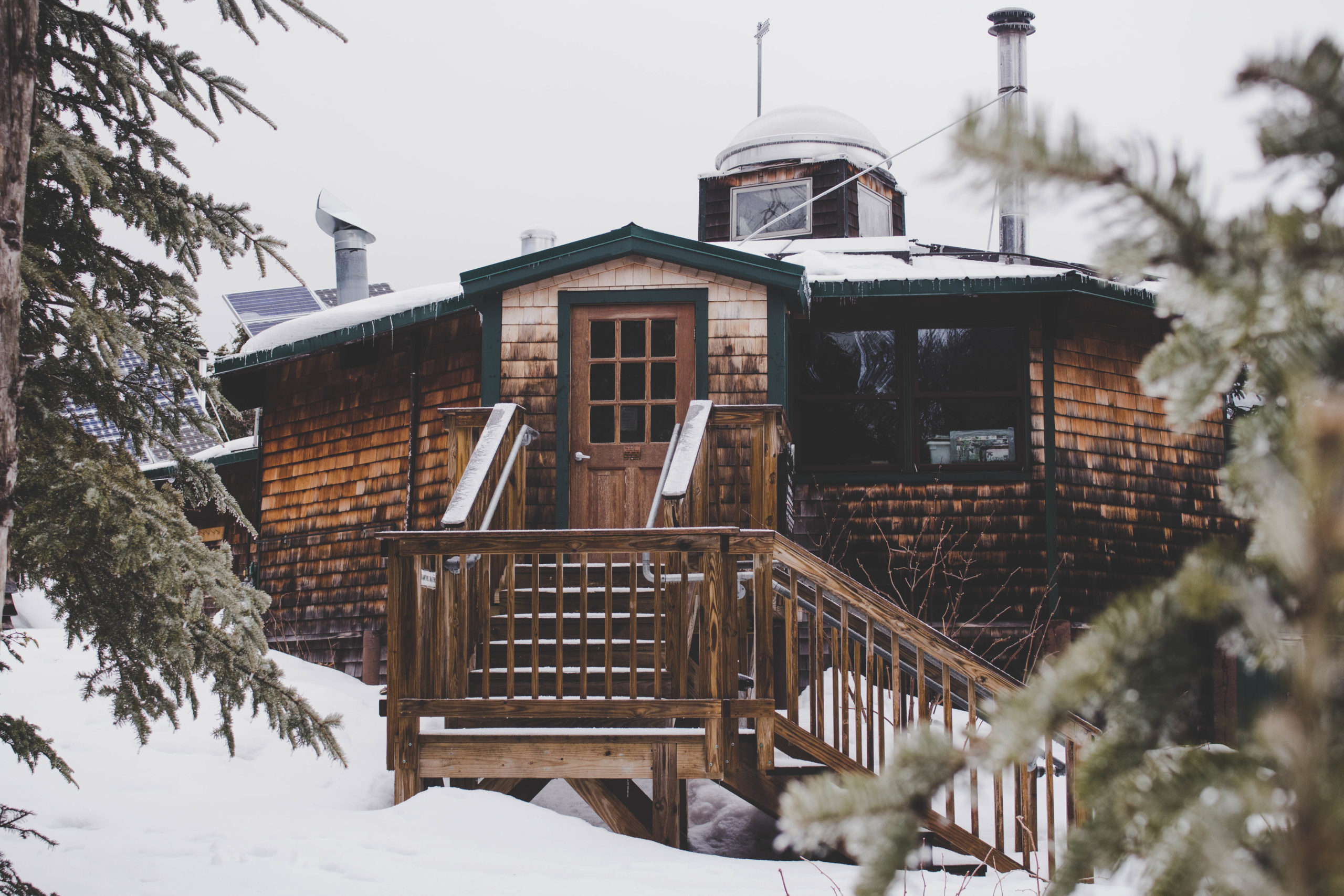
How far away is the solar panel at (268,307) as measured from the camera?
19.2 metres

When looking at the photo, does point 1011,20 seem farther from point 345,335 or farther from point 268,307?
point 268,307

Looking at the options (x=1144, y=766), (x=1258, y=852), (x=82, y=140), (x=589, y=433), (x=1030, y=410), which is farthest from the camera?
(x=1030, y=410)

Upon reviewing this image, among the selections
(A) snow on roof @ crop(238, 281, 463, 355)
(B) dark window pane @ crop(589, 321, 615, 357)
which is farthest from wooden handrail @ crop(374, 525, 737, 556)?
(A) snow on roof @ crop(238, 281, 463, 355)

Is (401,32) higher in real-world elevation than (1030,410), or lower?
higher

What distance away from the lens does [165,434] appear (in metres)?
5.78

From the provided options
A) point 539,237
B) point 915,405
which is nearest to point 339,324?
point 539,237

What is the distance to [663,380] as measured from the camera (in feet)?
29.7

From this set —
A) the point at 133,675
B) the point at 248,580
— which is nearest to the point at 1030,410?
the point at 133,675

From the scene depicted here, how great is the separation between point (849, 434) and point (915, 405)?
615mm

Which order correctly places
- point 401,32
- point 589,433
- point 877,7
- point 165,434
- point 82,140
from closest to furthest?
1. point 82,140
2. point 165,434
3. point 589,433
4. point 877,7
5. point 401,32

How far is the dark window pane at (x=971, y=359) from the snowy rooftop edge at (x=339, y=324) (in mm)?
4288

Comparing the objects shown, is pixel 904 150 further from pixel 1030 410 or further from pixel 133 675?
pixel 133 675

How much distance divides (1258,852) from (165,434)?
5.65 m

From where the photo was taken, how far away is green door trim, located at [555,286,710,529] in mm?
8859
